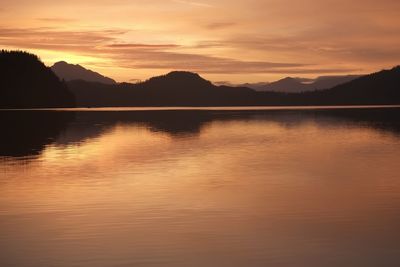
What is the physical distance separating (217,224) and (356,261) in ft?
16.9

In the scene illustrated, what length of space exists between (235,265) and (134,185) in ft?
44.7

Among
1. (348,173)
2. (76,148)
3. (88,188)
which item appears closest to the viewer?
(88,188)

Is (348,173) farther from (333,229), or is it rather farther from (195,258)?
(195,258)

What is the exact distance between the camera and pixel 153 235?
54.8ft

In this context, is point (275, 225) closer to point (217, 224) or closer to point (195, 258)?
point (217, 224)

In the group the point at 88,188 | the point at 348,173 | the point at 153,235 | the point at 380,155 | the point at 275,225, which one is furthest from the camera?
→ the point at 380,155

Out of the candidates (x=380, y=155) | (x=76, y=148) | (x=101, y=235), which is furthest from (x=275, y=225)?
(x=76, y=148)

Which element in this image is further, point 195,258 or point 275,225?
point 275,225

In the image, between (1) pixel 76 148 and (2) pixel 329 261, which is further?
(1) pixel 76 148

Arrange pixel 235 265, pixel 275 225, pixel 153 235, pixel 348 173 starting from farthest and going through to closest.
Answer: pixel 348 173, pixel 275 225, pixel 153 235, pixel 235 265

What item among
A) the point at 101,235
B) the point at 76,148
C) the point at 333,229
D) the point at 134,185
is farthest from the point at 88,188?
the point at 76,148

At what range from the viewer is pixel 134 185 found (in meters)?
26.8

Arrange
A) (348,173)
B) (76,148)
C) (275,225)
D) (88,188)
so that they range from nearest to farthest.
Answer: (275,225)
(88,188)
(348,173)
(76,148)

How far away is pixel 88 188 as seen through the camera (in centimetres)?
2611
